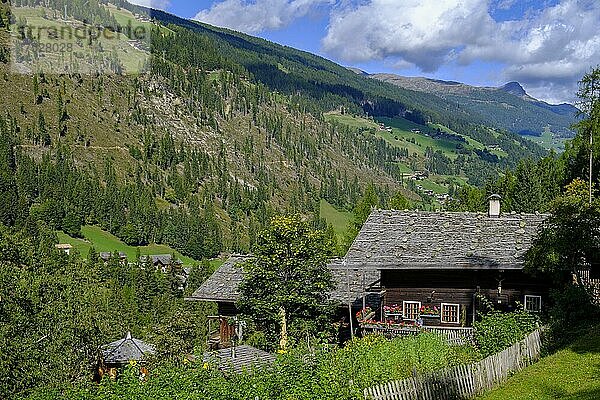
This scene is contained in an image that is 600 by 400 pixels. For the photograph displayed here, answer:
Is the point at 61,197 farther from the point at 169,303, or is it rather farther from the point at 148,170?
the point at 169,303

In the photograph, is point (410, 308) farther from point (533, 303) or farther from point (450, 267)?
point (533, 303)

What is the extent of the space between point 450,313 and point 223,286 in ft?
37.0

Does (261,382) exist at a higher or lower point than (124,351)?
higher

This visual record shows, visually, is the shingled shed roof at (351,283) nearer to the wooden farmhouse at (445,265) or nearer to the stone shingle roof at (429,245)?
the stone shingle roof at (429,245)

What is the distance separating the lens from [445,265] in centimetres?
2644

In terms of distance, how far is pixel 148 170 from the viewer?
191625 millimetres

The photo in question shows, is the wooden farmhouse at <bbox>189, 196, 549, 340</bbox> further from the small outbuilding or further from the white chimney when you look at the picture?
the small outbuilding

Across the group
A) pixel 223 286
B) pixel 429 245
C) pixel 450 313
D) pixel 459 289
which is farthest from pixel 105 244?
pixel 459 289

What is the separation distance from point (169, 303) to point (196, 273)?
1880 centimetres

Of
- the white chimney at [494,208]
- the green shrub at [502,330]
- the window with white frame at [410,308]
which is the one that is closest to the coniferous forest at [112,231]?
the green shrub at [502,330]

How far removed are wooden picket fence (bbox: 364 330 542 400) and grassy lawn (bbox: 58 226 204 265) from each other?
128 meters

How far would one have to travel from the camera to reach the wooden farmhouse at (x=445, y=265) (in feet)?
87.9

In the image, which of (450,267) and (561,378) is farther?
(450,267)

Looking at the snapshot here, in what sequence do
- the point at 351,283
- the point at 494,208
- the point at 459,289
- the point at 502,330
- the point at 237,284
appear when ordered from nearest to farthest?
1. the point at 502,330
2. the point at 459,289
3. the point at 494,208
4. the point at 237,284
5. the point at 351,283
